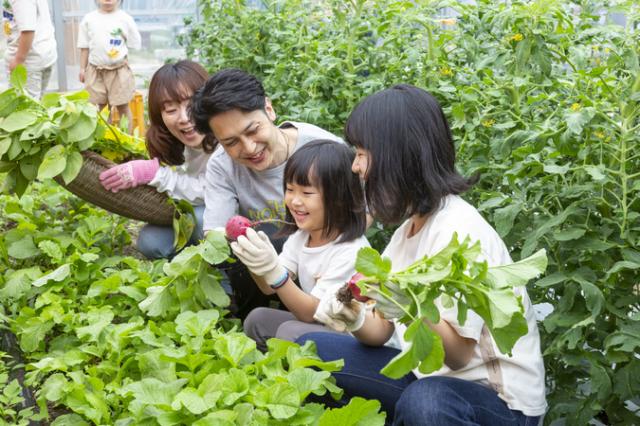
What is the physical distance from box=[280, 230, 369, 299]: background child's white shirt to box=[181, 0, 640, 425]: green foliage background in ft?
1.30

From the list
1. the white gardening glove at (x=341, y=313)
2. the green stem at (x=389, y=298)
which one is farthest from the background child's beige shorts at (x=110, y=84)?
the green stem at (x=389, y=298)

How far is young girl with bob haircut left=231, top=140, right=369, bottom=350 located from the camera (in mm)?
2679

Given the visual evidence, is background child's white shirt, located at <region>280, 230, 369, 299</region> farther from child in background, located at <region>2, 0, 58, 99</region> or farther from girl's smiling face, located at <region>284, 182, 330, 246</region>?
child in background, located at <region>2, 0, 58, 99</region>

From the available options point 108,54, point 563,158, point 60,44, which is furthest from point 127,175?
point 60,44

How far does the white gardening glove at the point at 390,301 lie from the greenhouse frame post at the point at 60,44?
887cm

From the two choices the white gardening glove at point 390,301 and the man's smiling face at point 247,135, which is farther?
the man's smiling face at point 247,135

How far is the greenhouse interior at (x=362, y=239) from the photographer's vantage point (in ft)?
6.81

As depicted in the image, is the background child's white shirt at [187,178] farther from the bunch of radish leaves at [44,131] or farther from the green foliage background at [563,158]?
the green foliage background at [563,158]

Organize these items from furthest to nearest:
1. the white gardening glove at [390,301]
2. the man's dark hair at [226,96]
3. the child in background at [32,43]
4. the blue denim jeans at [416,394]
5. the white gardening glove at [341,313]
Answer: the child in background at [32,43] → the man's dark hair at [226,96] → the white gardening glove at [341,313] → the blue denim jeans at [416,394] → the white gardening glove at [390,301]

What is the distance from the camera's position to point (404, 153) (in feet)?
7.20

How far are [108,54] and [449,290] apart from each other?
20.2 feet

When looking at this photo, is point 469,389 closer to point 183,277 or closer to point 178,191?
point 183,277

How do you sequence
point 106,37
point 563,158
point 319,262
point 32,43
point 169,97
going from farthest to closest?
point 106,37 < point 32,43 < point 169,97 < point 319,262 < point 563,158

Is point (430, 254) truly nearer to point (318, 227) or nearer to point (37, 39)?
point (318, 227)
